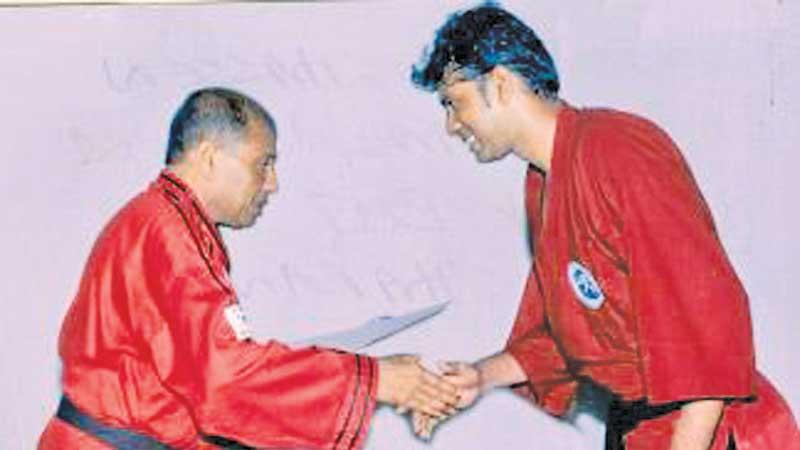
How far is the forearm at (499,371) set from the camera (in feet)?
4.66

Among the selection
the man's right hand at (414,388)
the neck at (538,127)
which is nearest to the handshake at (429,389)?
the man's right hand at (414,388)

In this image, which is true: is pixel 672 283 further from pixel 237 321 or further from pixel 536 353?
pixel 237 321

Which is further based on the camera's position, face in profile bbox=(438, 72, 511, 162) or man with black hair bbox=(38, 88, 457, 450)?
face in profile bbox=(438, 72, 511, 162)

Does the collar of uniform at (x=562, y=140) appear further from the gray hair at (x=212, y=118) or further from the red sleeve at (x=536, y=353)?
the gray hair at (x=212, y=118)

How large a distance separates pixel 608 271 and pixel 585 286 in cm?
4

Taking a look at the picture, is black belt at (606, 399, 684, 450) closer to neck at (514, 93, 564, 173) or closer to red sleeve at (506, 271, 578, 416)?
red sleeve at (506, 271, 578, 416)

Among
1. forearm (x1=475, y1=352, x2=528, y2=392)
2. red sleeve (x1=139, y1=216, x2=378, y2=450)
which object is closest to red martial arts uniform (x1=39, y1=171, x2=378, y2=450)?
red sleeve (x1=139, y1=216, x2=378, y2=450)

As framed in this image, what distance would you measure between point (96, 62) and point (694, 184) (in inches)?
26.6

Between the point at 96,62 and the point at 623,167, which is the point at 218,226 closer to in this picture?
the point at 96,62

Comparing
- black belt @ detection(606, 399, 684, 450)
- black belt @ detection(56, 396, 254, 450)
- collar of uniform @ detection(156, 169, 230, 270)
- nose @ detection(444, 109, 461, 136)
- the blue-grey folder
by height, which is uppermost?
nose @ detection(444, 109, 461, 136)

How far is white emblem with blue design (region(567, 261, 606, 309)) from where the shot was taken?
134 centimetres

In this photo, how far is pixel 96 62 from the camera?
141 cm

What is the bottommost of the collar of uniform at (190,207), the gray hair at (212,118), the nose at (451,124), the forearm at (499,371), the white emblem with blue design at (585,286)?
the forearm at (499,371)

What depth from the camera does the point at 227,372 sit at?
129 cm
